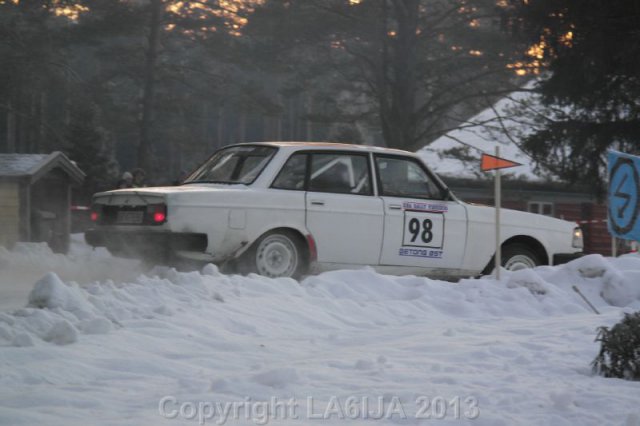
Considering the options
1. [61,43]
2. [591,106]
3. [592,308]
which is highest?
[61,43]

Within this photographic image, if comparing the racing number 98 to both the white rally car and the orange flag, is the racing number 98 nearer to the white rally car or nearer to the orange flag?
the white rally car

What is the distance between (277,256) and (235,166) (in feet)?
4.12

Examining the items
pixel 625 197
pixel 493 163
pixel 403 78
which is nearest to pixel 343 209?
pixel 493 163

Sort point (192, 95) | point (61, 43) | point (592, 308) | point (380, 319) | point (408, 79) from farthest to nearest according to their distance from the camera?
point (192, 95) < point (61, 43) < point (408, 79) < point (592, 308) < point (380, 319)

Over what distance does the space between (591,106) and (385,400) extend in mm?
18401

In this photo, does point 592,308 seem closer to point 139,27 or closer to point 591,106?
point 591,106

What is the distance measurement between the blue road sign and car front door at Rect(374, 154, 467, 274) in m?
4.13

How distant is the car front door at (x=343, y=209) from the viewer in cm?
1077

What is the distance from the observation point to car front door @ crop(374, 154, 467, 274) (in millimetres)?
11172

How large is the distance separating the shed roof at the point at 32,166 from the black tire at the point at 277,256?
10305mm

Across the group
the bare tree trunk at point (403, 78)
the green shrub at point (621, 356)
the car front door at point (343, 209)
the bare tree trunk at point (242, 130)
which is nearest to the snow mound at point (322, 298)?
the car front door at point (343, 209)

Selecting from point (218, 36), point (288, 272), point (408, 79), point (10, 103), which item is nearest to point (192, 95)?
point (218, 36)

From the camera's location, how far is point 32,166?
19781 millimetres

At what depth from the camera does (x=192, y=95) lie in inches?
1479
